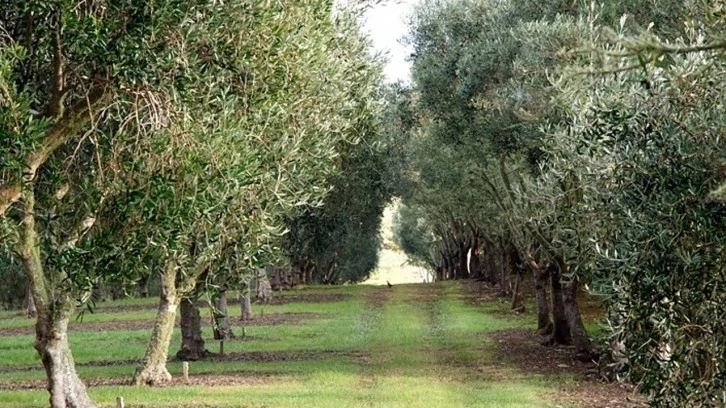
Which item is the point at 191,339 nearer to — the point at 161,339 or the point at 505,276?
the point at 161,339

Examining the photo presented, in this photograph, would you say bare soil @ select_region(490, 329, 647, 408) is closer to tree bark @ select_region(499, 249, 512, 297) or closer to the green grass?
the green grass

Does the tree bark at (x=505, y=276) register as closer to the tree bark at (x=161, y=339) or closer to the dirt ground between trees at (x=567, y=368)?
the dirt ground between trees at (x=567, y=368)

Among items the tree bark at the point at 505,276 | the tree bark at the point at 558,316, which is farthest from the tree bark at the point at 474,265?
the tree bark at the point at 558,316

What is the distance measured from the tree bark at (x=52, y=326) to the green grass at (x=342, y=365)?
187cm

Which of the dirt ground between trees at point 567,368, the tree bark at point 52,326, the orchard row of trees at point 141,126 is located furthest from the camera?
the dirt ground between trees at point 567,368

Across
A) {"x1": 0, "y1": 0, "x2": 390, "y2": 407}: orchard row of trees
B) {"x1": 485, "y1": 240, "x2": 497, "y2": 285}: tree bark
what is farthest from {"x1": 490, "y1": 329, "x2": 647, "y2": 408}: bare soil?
{"x1": 485, "y1": 240, "x2": 497, "y2": 285}: tree bark

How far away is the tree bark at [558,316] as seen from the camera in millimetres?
30391

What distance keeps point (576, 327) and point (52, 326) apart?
52.1 feet

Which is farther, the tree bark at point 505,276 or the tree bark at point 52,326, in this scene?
the tree bark at point 505,276

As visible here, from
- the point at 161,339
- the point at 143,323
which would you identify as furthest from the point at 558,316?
the point at 143,323

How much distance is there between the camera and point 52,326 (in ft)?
56.0

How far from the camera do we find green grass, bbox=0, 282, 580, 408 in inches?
801

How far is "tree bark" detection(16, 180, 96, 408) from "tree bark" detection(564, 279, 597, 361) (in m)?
14.5

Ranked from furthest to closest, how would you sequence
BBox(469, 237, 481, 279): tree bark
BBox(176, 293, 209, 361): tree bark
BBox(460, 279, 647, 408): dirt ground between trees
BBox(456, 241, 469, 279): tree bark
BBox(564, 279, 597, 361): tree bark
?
BBox(456, 241, 469, 279): tree bark → BBox(469, 237, 481, 279): tree bark → BBox(176, 293, 209, 361): tree bark → BBox(564, 279, 597, 361): tree bark → BBox(460, 279, 647, 408): dirt ground between trees
